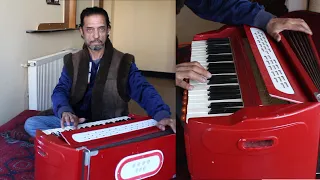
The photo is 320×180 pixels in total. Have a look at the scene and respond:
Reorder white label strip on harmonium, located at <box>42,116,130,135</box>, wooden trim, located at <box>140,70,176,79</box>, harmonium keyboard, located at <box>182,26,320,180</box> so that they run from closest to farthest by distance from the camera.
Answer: harmonium keyboard, located at <box>182,26,320,180</box> → white label strip on harmonium, located at <box>42,116,130,135</box> → wooden trim, located at <box>140,70,176,79</box>

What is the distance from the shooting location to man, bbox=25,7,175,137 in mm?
780

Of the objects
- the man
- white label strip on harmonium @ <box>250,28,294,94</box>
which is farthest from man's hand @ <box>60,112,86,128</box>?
white label strip on harmonium @ <box>250,28,294,94</box>

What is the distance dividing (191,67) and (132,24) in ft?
1.19

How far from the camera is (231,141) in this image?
501 millimetres

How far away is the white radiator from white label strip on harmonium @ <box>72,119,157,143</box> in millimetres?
180

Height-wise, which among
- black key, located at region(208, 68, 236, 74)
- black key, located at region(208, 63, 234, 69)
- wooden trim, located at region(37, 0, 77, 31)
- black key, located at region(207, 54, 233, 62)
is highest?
wooden trim, located at region(37, 0, 77, 31)

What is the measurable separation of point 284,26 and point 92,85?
48cm

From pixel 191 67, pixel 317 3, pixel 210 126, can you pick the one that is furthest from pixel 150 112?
pixel 317 3

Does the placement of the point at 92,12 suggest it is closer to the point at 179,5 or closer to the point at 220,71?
the point at 179,5

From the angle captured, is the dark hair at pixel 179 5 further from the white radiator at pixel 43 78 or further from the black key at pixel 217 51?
the white radiator at pixel 43 78

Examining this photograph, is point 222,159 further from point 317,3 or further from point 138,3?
point 138,3

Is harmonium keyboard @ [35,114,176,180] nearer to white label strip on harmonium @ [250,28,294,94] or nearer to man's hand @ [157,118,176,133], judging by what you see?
man's hand @ [157,118,176,133]

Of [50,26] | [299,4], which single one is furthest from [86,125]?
[299,4]

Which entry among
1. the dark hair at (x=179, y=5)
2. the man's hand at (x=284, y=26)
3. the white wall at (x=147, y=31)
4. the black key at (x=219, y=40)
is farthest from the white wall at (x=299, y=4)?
the white wall at (x=147, y=31)
